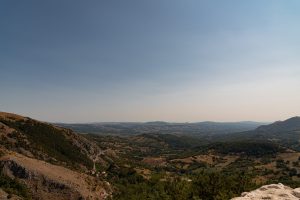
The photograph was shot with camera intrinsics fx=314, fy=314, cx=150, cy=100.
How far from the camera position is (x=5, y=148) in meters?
150

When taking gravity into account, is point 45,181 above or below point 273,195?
below

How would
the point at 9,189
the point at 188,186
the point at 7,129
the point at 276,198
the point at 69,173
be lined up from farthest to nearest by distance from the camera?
the point at 7,129 → the point at 69,173 → the point at 9,189 → the point at 188,186 → the point at 276,198

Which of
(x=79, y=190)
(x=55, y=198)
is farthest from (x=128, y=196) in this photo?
(x=55, y=198)

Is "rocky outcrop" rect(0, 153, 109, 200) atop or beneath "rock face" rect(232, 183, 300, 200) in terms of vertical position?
beneath

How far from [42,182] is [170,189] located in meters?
61.3

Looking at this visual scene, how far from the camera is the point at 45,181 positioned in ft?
439

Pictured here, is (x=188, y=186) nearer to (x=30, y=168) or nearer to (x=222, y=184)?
(x=222, y=184)

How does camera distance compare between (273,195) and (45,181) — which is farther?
(45,181)

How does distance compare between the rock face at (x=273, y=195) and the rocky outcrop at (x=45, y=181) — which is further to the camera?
the rocky outcrop at (x=45, y=181)

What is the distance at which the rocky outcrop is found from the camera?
130 meters

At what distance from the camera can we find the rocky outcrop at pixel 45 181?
129625mm

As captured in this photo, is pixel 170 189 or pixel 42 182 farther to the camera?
pixel 42 182

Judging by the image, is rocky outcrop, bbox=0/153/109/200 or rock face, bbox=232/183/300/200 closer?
rock face, bbox=232/183/300/200

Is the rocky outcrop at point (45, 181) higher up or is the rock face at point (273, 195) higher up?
the rock face at point (273, 195)
